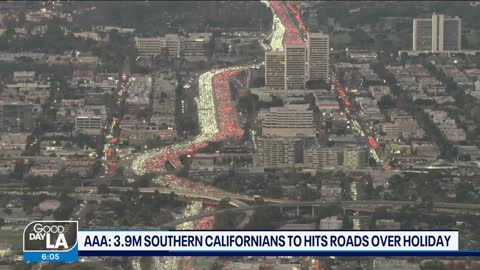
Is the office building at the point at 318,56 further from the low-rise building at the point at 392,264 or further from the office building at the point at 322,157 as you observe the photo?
the low-rise building at the point at 392,264

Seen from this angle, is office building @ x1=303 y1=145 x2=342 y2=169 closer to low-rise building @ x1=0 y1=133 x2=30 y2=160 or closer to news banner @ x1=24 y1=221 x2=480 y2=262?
low-rise building @ x1=0 y1=133 x2=30 y2=160

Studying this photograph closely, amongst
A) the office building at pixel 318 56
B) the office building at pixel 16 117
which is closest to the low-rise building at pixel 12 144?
the office building at pixel 16 117

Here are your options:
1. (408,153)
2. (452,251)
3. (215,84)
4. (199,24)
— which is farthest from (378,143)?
(452,251)

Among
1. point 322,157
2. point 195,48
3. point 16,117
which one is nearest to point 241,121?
point 322,157

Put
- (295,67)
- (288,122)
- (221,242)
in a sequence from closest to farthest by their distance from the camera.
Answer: (221,242) < (288,122) < (295,67)

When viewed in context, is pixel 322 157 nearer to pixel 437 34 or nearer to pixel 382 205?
pixel 382 205

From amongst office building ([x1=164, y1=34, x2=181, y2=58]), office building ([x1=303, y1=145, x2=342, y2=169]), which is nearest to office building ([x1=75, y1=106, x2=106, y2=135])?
office building ([x1=303, y1=145, x2=342, y2=169])

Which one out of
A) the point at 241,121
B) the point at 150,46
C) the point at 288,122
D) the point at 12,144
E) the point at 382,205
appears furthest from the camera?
the point at 150,46
